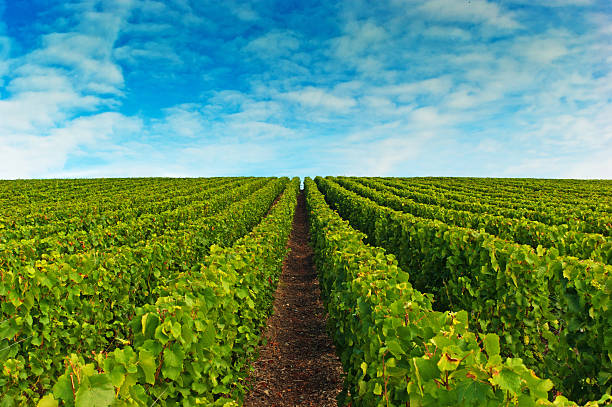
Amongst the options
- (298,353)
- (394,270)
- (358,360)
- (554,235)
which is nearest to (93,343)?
(298,353)

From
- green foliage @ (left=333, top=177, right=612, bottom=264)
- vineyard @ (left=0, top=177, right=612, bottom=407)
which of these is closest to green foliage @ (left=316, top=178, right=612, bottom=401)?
vineyard @ (left=0, top=177, right=612, bottom=407)

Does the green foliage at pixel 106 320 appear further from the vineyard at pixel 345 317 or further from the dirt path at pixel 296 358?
the dirt path at pixel 296 358

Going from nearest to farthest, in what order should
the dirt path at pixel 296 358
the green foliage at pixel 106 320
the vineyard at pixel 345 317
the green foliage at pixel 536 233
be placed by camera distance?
the vineyard at pixel 345 317
the green foliage at pixel 106 320
the dirt path at pixel 296 358
the green foliage at pixel 536 233

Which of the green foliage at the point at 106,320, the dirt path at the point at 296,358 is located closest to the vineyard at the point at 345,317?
the green foliage at the point at 106,320

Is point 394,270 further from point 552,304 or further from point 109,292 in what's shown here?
point 109,292

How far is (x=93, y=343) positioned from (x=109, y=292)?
3.12 feet

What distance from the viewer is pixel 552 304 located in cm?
702

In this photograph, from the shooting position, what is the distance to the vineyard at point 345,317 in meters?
2.76

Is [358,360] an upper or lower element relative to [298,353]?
upper

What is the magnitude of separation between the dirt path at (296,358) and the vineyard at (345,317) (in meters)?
0.40

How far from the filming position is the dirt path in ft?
19.2

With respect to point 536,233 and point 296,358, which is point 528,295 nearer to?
point 536,233

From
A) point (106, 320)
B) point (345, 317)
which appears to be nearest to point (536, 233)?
point (345, 317)

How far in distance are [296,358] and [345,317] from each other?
196 cm
